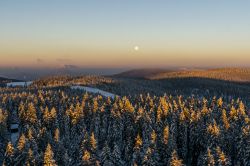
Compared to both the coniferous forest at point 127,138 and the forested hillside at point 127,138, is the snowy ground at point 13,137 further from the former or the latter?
the forested hillside at point 127,138

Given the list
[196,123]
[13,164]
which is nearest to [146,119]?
[196,123]

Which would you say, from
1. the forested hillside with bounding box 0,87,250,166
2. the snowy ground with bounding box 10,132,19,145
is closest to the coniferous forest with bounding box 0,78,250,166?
the forested hillside with bounding box 0,87,250,166

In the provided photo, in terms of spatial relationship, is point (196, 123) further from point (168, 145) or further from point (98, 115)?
point (98, 115)

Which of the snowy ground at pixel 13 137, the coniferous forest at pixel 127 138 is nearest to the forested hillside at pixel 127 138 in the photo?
the coniferous forest at pixel 127 138

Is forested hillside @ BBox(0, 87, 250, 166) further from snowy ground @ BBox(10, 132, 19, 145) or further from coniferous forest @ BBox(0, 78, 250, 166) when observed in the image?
snowy ground @ BBox(10, 132, 19, 145)

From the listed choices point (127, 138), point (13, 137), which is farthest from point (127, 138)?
point (13, 137)

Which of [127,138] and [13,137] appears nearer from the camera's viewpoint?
[127,138]

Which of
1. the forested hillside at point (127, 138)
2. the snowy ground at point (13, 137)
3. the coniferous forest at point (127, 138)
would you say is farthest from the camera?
the snowy ground at point (13, 137)

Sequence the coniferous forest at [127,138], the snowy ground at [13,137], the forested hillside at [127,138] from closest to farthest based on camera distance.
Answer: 1. the coniferous forest at [127,138]
2. the forested hillside at [127,138]
3. the snowy ground at [13,137]

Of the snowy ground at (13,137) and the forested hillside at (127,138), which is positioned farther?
the snowy ground at (13,137)

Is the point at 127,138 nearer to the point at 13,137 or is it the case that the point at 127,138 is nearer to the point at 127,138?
the point at 127,138
